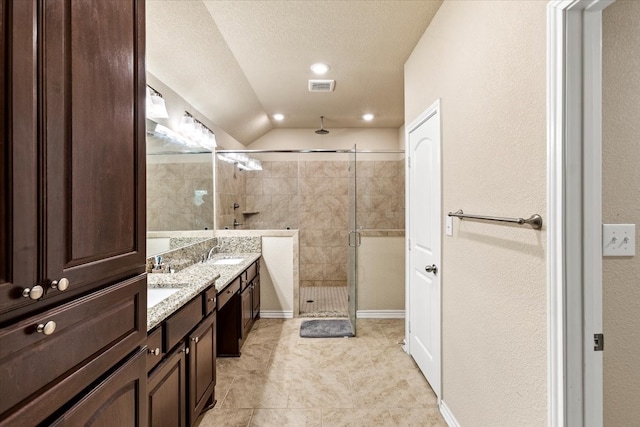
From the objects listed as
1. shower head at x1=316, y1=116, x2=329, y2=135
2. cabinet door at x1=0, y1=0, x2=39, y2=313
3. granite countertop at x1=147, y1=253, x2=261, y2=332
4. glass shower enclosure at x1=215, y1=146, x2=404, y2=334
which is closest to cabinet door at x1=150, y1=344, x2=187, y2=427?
granite countertop at x1=147, y1=253, x2=261, y2=332

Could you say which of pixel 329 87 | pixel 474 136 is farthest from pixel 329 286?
pixel 474 136

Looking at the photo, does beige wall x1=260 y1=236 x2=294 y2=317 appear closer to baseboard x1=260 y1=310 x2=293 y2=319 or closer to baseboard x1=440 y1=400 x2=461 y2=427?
baseboard x1=260 y1=310 x2=293 y2=319

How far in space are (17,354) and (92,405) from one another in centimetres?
30

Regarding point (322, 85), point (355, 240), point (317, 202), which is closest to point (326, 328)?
point (355, 240)

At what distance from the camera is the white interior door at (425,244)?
6.82 feet

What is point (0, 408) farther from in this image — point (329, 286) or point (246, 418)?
point (329, 286)

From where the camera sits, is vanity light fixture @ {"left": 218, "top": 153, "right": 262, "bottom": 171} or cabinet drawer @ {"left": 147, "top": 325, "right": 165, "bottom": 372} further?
vanity light fixture @ {"left": 218, "top": 153, "right": 262, "bottom": 171}

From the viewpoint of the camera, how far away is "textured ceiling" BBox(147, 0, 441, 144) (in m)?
2.02

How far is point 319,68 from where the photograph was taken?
2.90m

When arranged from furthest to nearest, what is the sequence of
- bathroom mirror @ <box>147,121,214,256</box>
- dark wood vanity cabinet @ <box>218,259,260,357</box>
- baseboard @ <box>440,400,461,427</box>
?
dark wood vanity cabinet @ <box>218,259,260,357</box> < bathroom mirror @ <box>147,121,214,256</box> < baseboard @ <box>440,400,461,427</box>

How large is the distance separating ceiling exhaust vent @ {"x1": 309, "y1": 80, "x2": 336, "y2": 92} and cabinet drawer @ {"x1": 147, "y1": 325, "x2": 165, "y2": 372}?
2.70 meters

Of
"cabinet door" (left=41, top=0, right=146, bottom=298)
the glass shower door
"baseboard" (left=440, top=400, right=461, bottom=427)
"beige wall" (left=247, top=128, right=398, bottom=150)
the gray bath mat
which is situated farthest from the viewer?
"beige wall" (left=247, top=128, right=398, bottom=150)

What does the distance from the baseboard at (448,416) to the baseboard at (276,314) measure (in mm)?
2072

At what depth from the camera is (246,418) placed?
192 centimetres
